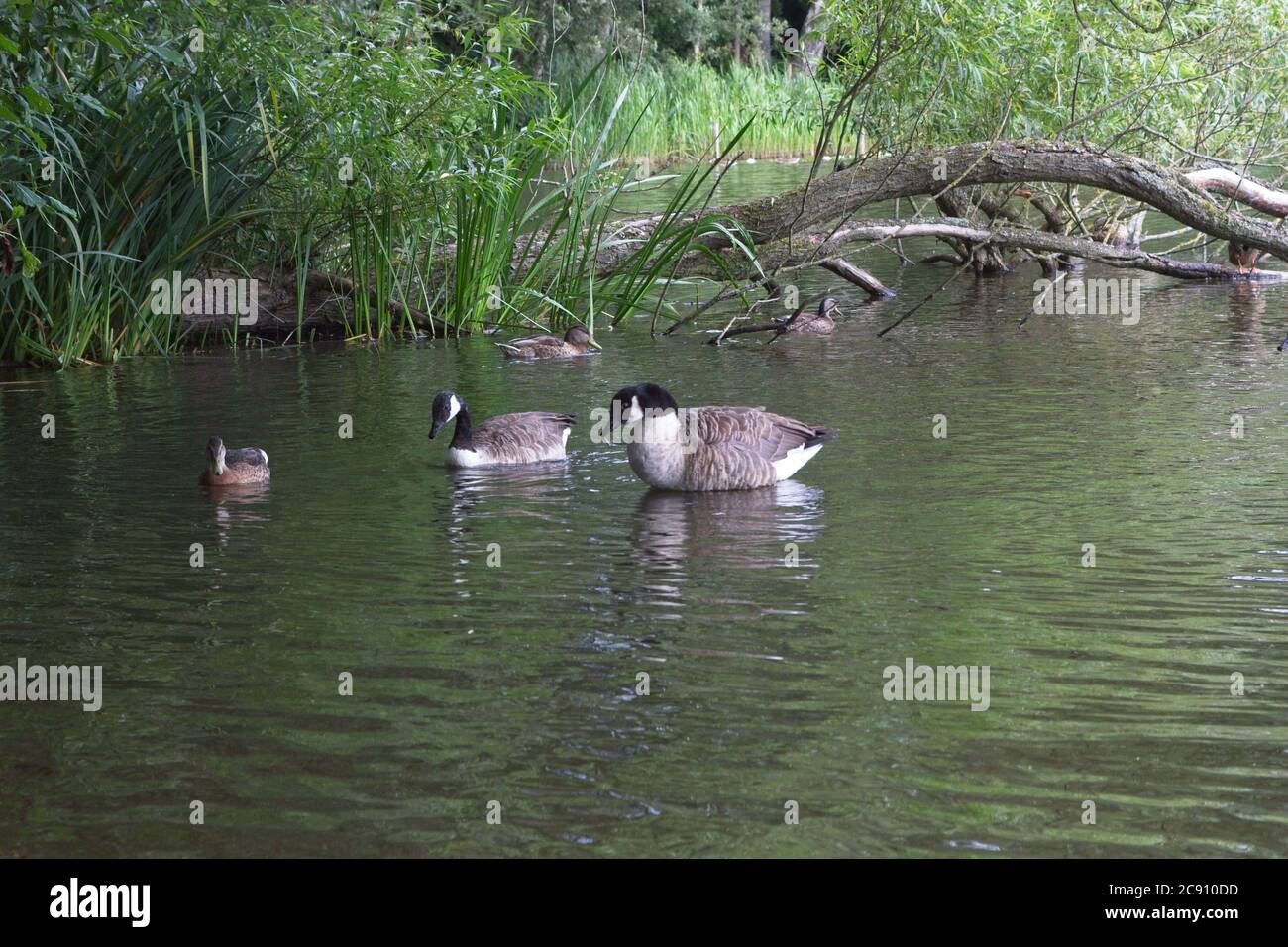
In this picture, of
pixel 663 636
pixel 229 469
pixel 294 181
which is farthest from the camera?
pixel 294 181

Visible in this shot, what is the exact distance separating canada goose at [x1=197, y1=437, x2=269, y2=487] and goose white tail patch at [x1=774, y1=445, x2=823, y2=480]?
130 inches

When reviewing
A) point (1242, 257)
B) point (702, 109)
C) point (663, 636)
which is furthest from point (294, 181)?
point (702, 109)

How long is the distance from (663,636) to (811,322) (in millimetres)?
10481

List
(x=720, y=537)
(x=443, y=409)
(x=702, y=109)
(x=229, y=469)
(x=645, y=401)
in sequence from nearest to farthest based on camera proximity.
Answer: (x=720, y=537) → (x=645, y=401) → (x=229, y=469) → (x=443, y=409) → (x=702, y=109)

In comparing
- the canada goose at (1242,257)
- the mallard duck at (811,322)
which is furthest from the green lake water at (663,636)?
the canada goose at (1242,257)

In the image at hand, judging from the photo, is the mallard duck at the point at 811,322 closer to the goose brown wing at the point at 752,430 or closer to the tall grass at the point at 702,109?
the goose brown wing at the point at 752,430

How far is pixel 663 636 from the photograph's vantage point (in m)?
6.54

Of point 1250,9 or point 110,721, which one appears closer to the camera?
point 110,721

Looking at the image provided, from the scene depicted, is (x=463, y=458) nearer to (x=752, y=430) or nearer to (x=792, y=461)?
(x=752, y=430)
